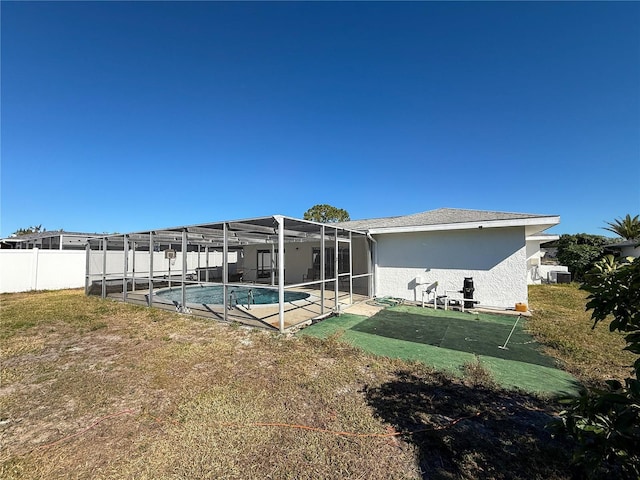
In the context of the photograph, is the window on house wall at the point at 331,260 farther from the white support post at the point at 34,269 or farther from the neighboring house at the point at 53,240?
the white support post at the point at 34,269

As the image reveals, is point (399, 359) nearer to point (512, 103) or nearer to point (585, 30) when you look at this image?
point (585, 30)

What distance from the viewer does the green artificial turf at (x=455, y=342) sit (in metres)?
4.28

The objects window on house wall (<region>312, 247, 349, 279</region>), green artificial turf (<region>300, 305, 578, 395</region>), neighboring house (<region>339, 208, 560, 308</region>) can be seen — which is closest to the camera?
green artificial turf (<region>300, 305, 578, 395</region>)

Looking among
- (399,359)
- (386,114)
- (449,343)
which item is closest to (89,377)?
(399,359)

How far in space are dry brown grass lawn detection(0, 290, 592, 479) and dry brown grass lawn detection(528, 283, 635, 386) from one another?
1679 millimetres

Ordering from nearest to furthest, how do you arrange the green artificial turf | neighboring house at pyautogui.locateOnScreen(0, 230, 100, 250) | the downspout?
1. the green artificial turf
2. the downspout
3. neighboring house at pyautogui.locateOnScreen(0, 230, 100, 250)

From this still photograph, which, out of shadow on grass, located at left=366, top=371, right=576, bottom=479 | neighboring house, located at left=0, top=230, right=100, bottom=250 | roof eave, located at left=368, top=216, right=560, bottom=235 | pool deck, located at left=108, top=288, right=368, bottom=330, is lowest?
shadow on grass, located at left=366, top=371, right=576, bottom=479

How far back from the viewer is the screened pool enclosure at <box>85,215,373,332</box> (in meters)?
7.80

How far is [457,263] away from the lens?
9.78 metres

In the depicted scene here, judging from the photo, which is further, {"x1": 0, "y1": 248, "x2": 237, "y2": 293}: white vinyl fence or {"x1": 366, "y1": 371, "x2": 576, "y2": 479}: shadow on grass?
{"x1": 0, "y1": 248, "x2": 237, "y2": 293}: white vinyl fence

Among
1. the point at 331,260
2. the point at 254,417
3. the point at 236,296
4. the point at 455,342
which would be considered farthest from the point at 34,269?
the point at 455,342

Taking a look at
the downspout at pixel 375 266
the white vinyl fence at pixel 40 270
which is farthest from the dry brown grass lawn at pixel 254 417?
the white vinyl fence at pixel 40 270

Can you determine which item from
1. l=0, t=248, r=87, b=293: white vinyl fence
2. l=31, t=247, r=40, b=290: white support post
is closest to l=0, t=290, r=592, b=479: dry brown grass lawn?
l=0, t=248, r=87, b=293: white vinyl fence

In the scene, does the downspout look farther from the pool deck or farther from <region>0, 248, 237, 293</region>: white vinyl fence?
<region>0, 248, 237, 293</region>: white vinyl fence
